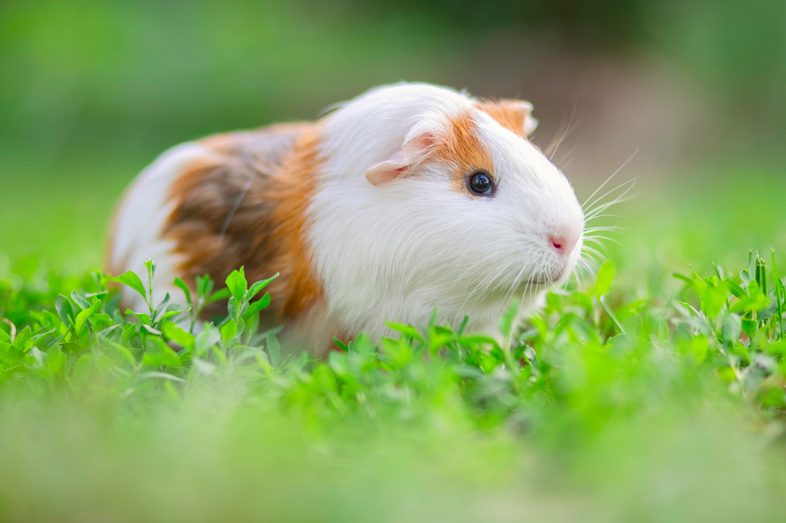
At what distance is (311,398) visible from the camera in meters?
1.37

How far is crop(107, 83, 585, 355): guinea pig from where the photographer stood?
1698mm

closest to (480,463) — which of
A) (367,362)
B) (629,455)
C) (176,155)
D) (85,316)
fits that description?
(629,455)

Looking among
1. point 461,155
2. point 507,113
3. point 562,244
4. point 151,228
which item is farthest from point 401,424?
point 151,228

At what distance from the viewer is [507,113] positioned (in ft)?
6.56

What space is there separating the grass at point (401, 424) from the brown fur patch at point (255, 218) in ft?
0.70

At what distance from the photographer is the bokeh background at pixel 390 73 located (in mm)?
6953

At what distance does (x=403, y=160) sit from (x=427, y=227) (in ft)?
0.67

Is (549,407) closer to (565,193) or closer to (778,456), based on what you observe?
(778,456)

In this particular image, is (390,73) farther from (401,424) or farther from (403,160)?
(401,424)

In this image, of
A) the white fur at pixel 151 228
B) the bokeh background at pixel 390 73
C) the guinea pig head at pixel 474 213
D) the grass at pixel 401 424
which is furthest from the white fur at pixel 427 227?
the bokeh background at pixel 390 73

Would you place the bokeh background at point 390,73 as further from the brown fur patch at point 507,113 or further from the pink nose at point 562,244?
the pink nose at point 562,244

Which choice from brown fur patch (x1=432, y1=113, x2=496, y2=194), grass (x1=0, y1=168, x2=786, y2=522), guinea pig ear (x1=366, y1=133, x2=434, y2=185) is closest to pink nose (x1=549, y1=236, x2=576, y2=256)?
grass (x1=0, y1=168, x2=786, y2=522)

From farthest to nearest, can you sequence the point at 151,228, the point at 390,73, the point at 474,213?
the point at 390,73
the point at 151,228
the point at 474,213

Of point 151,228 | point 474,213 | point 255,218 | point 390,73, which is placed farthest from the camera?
point 390,73
